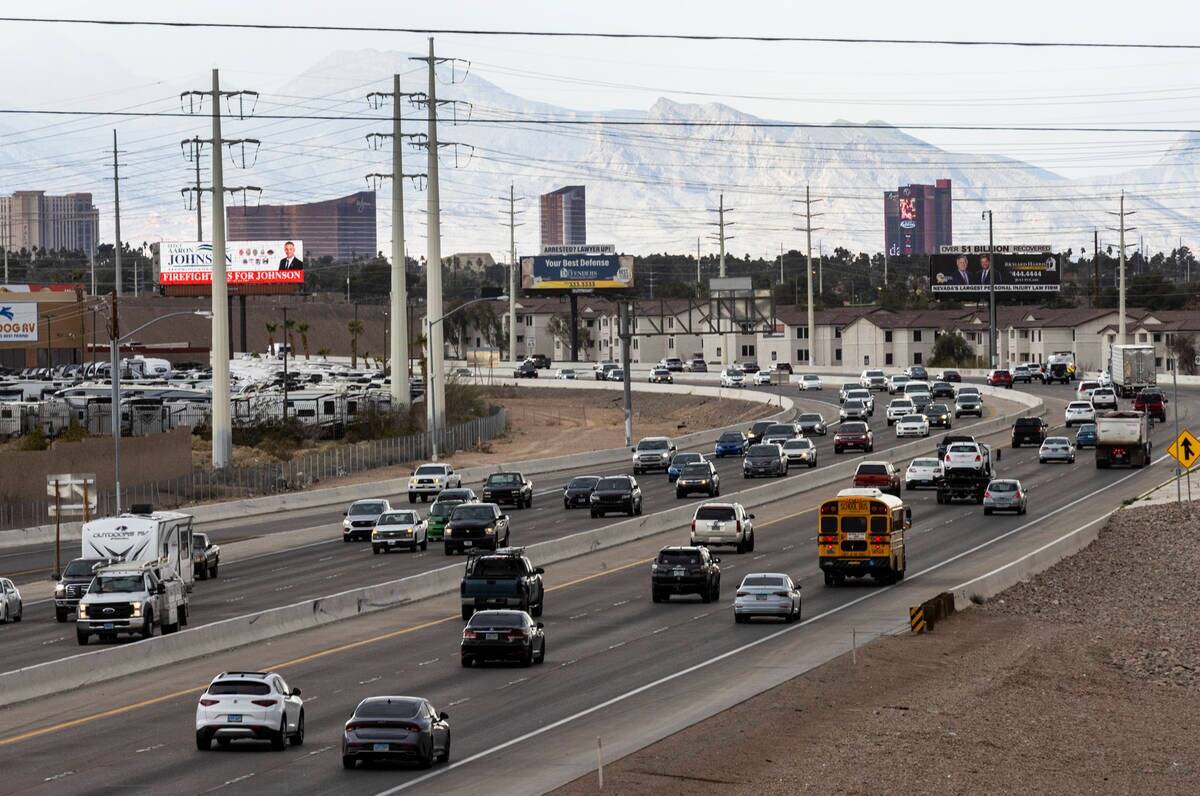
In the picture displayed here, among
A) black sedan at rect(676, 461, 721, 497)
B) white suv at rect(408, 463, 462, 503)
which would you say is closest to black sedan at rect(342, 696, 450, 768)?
black sedan at rect(676, 461, 721, 497)

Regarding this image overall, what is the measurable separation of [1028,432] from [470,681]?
69.3 m

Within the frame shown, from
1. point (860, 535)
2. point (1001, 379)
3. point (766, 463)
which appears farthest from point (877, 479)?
point (1001, 379)

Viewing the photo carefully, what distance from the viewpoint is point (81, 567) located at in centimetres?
5106

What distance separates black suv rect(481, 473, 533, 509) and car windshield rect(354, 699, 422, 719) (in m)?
52.8

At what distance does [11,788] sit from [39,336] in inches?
5850

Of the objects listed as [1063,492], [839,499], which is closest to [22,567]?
[839,499]

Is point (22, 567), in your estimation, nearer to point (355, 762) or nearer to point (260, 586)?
point (260, 586)

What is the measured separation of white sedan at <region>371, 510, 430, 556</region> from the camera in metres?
65.1

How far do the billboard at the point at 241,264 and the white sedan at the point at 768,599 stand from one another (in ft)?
476

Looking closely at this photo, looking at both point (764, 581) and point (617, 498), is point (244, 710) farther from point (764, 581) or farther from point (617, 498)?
point (617, 498)

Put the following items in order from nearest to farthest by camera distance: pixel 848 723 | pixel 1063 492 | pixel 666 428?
pixel 848 723
pixel 1063 492
pixel 666 428

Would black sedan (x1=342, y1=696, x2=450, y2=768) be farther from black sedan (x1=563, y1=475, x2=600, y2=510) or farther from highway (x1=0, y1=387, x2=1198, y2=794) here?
black sedan (x1=563, y1=475, x2=600, y2=510)

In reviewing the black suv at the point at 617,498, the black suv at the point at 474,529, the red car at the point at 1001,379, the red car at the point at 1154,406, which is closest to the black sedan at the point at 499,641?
the black suv at the point at 474,529

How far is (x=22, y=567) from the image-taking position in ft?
216
